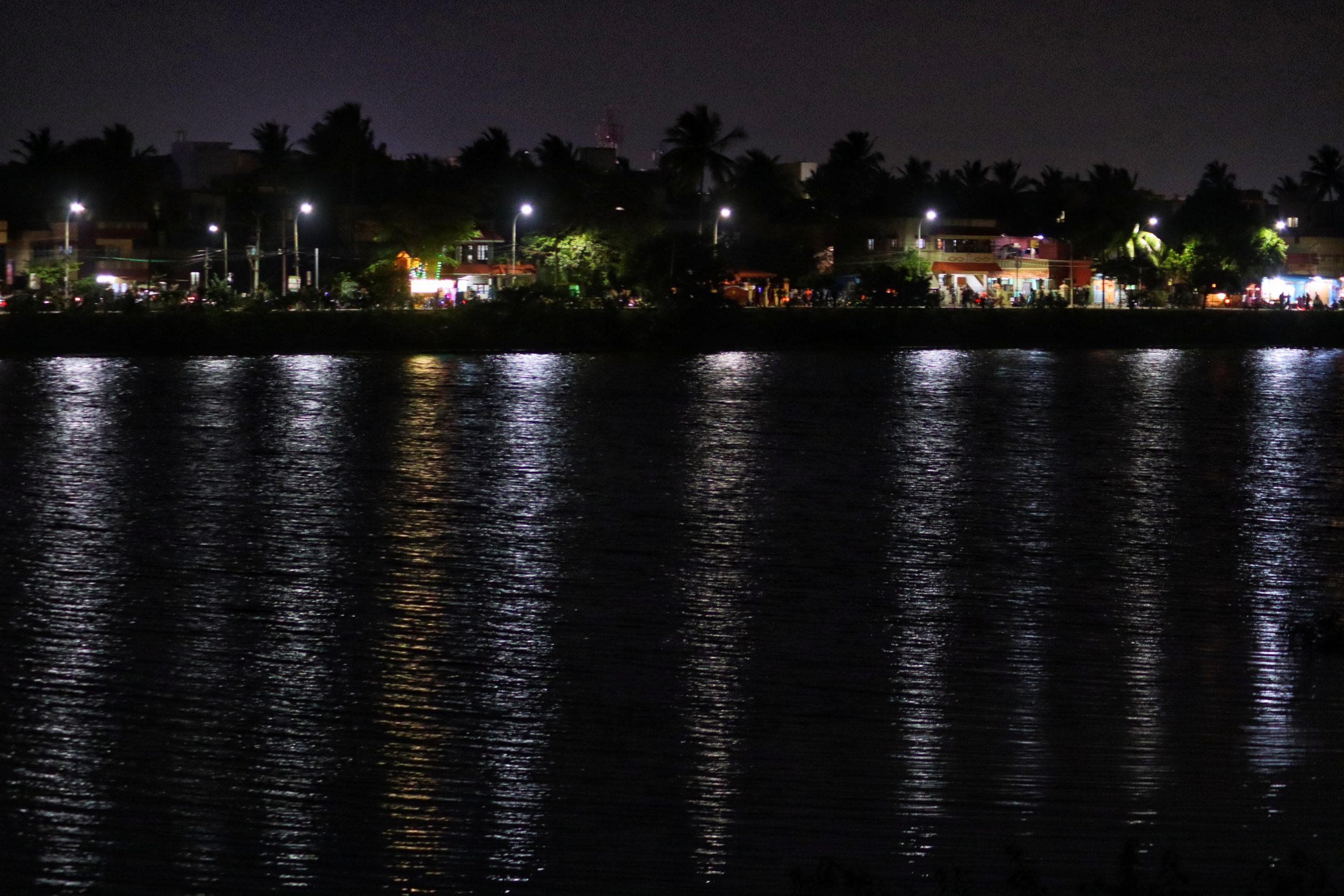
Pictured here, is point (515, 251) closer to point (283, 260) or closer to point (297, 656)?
point (283, 260)

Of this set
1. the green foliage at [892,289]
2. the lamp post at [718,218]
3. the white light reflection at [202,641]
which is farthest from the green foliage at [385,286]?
the white light reflection at [202,641]

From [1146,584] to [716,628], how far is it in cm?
488

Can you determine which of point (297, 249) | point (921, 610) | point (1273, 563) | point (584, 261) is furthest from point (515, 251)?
point (921, 610)

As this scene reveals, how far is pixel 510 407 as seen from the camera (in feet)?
133

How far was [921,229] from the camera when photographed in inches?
3629

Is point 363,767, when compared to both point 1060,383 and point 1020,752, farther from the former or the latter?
point 1060,383

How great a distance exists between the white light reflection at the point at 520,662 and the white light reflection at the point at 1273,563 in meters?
4.00

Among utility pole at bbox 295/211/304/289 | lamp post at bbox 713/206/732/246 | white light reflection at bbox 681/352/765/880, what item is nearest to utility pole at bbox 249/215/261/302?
utility pole at bbox 295/211/304/289

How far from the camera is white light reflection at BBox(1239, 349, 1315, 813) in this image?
9.12 metres

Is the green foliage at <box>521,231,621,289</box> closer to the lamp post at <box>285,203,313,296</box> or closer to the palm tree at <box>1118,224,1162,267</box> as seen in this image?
the lamp post at <box>285,203,313,296</box>

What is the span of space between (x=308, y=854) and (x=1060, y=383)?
49.0 metres

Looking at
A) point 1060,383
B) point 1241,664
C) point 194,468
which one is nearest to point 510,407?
point 194,468

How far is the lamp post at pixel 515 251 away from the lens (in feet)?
254

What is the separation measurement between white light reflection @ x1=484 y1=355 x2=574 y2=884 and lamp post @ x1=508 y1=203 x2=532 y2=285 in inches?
1986
